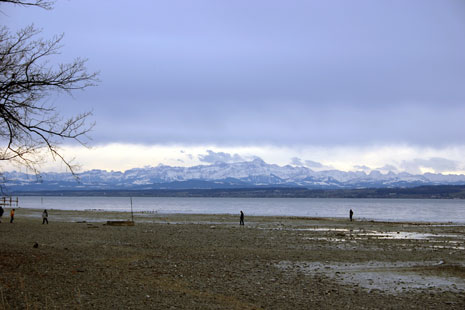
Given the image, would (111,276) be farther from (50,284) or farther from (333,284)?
(333,284)

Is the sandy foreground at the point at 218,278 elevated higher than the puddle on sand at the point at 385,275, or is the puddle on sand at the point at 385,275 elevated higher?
the sandy foreground at the point at 218,278

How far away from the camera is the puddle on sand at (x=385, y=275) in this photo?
17.1 meters

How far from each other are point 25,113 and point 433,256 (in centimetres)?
2209

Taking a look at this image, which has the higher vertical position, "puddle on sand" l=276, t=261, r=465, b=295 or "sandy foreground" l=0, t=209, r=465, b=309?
"sandy foreground" l=0, t=209, r=465, b=309

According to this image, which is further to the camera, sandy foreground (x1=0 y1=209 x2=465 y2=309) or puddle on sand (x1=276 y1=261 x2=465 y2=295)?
puddle on sand (x1=276 y1=261 x2=465 y2=295)

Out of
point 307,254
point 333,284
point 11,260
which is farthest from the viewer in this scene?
point 307,254

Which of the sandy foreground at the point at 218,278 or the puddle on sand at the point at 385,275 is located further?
the puddle on sand at the point at 385,275

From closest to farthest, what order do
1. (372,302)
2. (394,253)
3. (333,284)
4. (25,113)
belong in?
(372,302)
(25,113)
(333,284)
(394,253)

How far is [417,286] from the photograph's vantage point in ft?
56.6

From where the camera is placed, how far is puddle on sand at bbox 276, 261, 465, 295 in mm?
17062

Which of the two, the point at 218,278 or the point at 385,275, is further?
the point at 385,275

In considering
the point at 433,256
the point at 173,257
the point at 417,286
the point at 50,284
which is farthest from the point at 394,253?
the point at 50,284

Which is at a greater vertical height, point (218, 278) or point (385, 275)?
point (218, 278)

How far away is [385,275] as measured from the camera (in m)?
19.5
